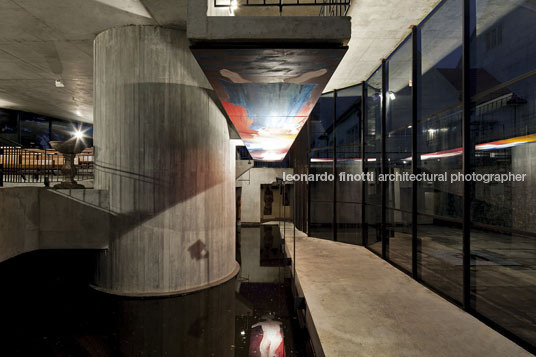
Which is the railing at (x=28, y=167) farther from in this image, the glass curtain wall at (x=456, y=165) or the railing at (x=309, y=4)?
the glass curtain wall at (x=456, y=165)

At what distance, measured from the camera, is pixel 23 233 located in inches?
219

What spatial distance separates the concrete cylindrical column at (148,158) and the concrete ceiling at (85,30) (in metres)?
0.53

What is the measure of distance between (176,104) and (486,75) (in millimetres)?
43852

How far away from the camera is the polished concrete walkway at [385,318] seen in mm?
3414

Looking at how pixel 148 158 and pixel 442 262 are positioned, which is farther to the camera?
pixel 442 262

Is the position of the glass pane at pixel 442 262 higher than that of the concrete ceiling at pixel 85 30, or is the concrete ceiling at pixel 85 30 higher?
the concrete ceiling at pixel 85 30

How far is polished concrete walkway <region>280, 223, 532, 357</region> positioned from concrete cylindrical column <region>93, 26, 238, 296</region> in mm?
3178

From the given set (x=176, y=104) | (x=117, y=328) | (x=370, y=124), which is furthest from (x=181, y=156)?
(x=370, y=124)

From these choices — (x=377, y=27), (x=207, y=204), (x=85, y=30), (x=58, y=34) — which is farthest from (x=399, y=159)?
(x=58, y=34)

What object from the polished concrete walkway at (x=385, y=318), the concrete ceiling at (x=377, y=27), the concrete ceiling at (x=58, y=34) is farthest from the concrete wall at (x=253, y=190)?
the polished concrete walkway at (x=385, y=318)

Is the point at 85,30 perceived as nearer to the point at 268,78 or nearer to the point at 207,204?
the point at 207,204

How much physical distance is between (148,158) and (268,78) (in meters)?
3.95

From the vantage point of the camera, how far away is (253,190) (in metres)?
16.1

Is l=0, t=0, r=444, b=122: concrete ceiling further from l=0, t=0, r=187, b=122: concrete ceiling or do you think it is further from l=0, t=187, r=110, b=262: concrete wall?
l=0, t=187, r=110, b=262: concrete wall
